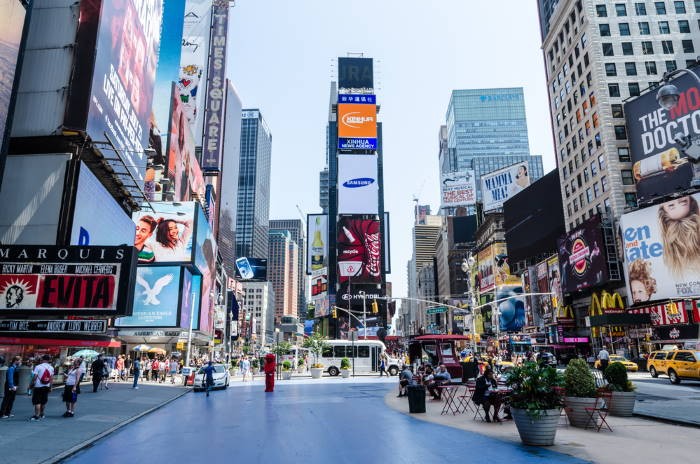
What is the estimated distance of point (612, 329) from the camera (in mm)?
53406

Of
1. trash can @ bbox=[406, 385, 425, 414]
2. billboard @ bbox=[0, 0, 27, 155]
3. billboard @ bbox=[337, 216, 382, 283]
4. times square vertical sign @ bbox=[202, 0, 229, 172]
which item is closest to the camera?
trash can @ bbox=[406, 385, 425, 414]

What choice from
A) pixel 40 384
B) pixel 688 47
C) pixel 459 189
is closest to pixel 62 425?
pixel 40 384

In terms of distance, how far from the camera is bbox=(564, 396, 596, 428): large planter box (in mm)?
12480

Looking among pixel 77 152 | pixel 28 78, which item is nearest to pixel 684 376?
pixel 77 152

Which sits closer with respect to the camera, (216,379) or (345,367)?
(216,379)

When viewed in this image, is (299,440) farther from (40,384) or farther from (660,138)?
(660,138)

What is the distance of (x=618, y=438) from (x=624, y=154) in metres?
54.9

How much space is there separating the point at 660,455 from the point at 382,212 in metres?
146

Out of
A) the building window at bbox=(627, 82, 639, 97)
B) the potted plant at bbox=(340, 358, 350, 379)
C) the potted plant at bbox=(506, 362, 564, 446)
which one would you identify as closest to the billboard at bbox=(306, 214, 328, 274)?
the building window at bbox=(627, 82, 639, 97)

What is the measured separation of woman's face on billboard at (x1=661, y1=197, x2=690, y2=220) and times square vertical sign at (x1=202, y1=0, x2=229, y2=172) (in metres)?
66.9

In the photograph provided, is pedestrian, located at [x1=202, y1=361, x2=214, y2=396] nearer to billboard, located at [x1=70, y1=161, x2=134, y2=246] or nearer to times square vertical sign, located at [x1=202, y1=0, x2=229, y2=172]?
billboard, located at [x1=70, y1=161, x2=134, y2=246]

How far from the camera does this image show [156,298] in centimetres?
5100

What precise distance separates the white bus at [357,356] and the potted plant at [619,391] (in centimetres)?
2976

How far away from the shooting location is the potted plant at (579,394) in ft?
41.1
